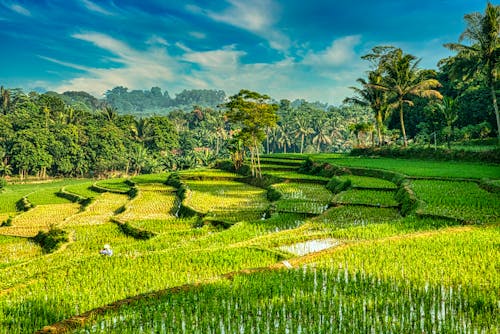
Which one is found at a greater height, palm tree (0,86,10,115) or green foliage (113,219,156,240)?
palm tree (0,86,10,115)

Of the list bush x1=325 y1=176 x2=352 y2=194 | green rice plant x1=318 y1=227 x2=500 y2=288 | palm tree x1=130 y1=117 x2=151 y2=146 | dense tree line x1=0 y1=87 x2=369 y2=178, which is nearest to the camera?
green rice plant x1=318 y1=227 x2=500 y2=288

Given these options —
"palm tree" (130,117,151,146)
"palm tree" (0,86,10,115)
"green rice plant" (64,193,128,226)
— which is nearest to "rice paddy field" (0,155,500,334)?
"green rice plant" (64,193,128,226)

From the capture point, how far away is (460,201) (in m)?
11.6

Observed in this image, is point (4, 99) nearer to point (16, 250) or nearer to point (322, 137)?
point (322, 137)

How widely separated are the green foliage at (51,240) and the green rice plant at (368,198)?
31.4ft

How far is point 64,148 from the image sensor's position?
170 ft

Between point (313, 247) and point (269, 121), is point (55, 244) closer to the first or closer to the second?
point (313, 247)

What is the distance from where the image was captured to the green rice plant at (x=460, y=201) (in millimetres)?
9820

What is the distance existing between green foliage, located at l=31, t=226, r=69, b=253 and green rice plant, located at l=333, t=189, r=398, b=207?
9.58 m

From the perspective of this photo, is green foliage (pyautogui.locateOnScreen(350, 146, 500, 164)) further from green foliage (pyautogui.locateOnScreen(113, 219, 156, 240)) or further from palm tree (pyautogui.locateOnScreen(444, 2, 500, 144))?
green foliage (pyautogui.locateOnScreen(113, 219, 156, 240))

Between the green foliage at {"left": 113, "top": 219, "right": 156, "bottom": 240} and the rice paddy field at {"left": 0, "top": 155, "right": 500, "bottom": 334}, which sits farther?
the green foliage at {"left": 113, "top": 219, "right": 156, "bottom": 240}

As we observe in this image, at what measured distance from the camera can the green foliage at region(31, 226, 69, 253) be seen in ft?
39.2

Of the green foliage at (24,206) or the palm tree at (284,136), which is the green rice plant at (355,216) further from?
the palm tree at (284,136)

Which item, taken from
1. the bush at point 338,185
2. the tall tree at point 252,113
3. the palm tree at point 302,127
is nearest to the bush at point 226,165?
the tall tree at point 252,113
